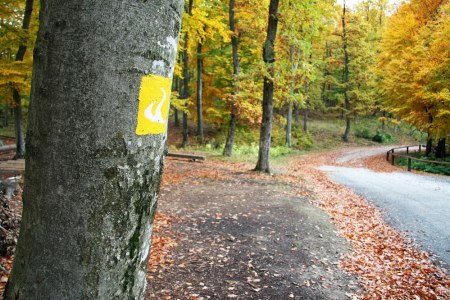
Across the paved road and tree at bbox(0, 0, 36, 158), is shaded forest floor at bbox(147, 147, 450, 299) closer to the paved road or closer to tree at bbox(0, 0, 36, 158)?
the paved road

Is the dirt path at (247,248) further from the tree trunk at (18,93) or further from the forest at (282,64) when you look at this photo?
the tree trunk at (18,93)

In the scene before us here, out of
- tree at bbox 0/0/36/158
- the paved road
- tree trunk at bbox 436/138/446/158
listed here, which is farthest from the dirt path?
tree trunk at bbox 436/138/446/158

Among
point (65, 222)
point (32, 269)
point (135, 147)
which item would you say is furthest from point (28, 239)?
point (135, 147)

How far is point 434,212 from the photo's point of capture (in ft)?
26.9

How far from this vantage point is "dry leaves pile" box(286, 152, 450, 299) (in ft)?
13.8

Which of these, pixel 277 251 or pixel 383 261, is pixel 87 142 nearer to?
pixel 277 251

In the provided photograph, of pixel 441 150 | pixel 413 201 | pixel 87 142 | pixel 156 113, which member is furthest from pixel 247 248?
pixel 441 150

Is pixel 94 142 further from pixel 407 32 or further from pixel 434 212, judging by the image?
pixel 407 32

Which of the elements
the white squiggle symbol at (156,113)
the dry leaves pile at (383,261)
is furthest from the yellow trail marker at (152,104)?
the dry leaves pile at (383,261)

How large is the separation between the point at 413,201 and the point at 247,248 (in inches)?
270

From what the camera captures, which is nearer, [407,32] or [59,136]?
[59,136]

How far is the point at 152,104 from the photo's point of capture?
1.19 meters

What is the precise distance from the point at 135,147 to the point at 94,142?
0.46ft

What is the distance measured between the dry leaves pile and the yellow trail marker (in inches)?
148
